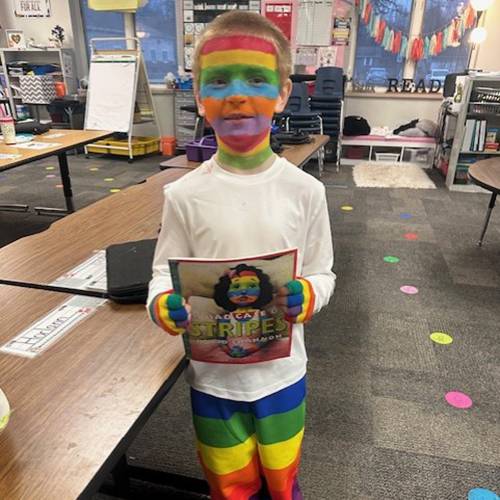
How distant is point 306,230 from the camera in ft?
2.56

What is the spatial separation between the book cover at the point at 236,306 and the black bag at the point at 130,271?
32 cm

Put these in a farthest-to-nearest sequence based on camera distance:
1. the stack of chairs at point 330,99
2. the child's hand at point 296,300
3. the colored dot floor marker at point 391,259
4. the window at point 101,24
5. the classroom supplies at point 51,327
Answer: the window at point 101,24 < the stack of chairs at point 330,99 < the colored dot floor marker at point 391,259 < the classroom supplies at point 51,327 < the child's hand at point 296,300

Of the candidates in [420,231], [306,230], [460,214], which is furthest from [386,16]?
[306,230]

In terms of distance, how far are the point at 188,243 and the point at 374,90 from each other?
17.5 ft

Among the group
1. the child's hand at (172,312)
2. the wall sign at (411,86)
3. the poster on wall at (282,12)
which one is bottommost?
the child's hand at (172,312)

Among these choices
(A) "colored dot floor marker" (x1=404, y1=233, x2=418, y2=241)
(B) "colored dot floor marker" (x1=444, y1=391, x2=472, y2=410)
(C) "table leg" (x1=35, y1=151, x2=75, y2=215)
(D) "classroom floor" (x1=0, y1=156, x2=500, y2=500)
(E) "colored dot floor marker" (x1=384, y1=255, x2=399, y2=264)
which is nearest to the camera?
(D) "classroom floor" (x1=0, y1=156, x2=500, y2=500)

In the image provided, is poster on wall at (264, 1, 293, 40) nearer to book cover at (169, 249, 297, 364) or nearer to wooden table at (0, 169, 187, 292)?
wooden table at (0, 169, 187, 292)

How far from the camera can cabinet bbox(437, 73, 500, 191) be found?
4062 mm

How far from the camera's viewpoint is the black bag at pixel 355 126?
5148mm

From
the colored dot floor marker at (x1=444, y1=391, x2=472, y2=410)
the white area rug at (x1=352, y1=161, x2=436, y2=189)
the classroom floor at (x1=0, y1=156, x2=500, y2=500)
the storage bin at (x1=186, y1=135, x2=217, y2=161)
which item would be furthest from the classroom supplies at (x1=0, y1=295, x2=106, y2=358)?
the white area rug at (x1=352, y1=161, x2=436, y2=189)

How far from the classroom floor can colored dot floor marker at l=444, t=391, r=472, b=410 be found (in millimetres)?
20

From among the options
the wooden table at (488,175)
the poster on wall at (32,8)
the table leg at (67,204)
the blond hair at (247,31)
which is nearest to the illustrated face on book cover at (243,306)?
the blond hair at (247,31)

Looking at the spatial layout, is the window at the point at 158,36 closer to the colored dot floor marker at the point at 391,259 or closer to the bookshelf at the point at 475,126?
the bookshelf at the point at 475,126

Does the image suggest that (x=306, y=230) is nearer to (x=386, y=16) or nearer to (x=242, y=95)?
(x=242, y=95)
